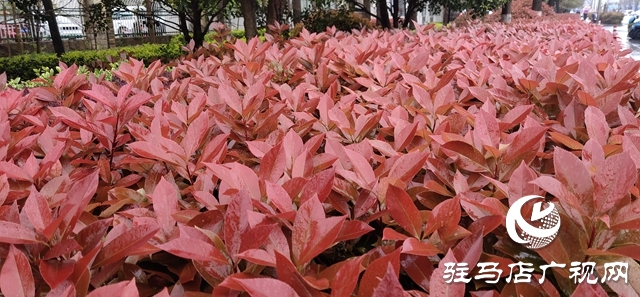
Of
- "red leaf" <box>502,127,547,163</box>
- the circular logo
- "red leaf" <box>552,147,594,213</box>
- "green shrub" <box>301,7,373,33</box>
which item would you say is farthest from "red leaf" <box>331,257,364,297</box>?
"green shrub" <box>301,7,373,33</box>

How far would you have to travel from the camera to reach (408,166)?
1.01 meters

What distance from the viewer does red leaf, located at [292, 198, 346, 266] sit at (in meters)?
0.76

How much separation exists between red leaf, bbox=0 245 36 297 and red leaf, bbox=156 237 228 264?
20 cm

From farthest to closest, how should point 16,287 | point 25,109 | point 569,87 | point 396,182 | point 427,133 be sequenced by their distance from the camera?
point 25,109 → point 569,87 → point 427,133 → point 396,182 → point 16,287

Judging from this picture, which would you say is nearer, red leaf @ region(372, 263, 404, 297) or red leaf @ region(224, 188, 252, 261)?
red leaf @ region(372, 263, 404, 297)

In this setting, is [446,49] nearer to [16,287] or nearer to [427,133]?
[427,133]

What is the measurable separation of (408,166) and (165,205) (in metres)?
0.49

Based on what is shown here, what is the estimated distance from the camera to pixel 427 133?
133cm

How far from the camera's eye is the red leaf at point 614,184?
2.58 feet

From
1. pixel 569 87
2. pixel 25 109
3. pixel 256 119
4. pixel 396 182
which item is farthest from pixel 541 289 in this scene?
pixel 25 109

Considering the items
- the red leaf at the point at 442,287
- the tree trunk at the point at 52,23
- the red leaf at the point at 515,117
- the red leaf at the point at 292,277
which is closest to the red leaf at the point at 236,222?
the red leaf at the point at 292,277

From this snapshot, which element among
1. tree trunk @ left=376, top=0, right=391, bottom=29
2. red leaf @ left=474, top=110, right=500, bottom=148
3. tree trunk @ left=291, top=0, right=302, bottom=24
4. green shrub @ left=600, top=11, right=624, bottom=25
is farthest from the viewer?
green shrub @ left=600, top=11, right=624, bottom=25

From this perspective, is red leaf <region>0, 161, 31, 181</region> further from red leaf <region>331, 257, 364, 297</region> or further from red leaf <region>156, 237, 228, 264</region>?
red leaf <region>331, 257, 364, 297</region>

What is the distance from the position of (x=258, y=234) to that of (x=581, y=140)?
1.06 meters
